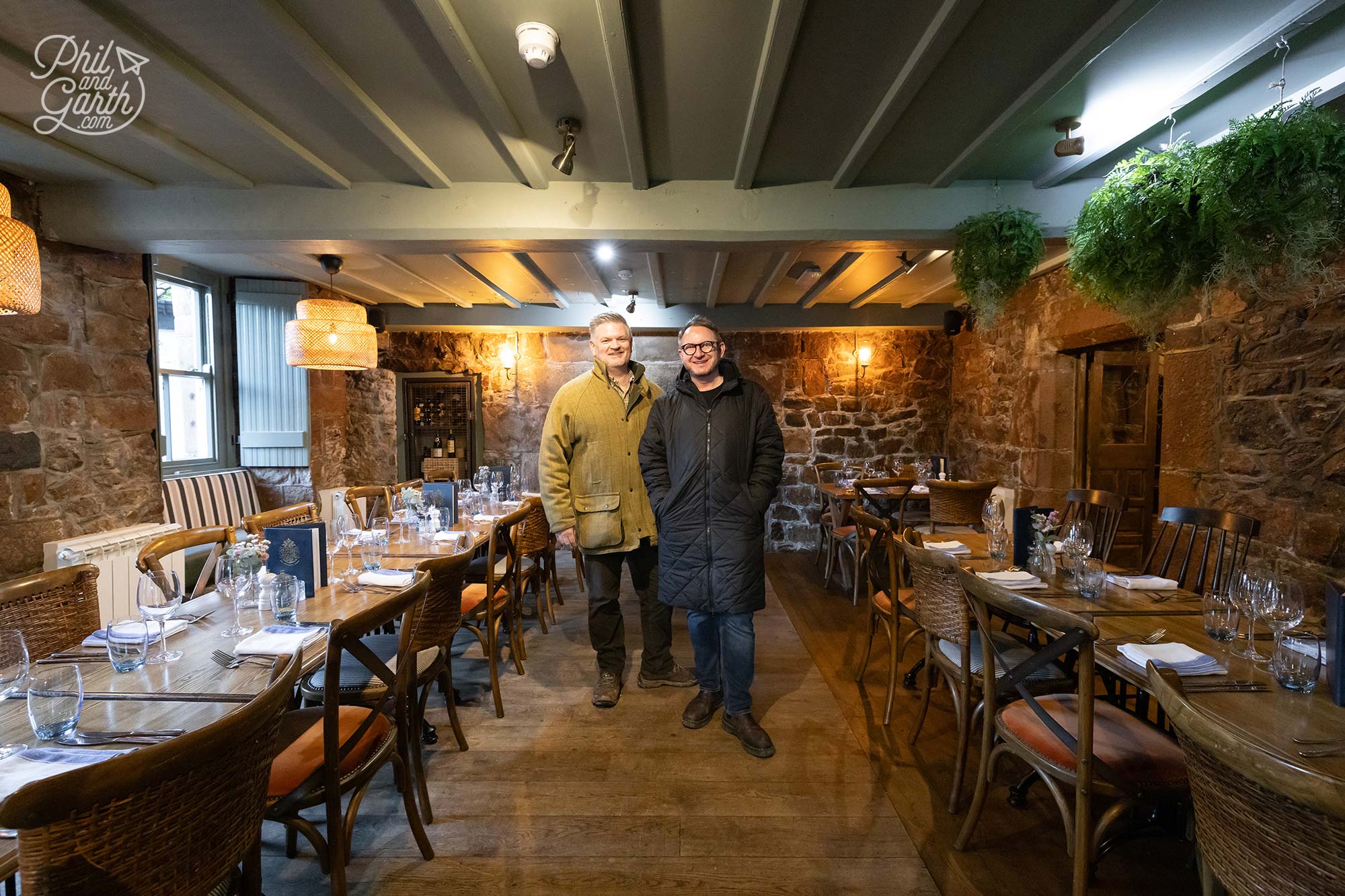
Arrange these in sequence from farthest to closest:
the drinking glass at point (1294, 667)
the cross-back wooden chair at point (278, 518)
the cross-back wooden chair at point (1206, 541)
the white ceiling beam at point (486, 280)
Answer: the white ceiling beam at point (486, 280) < the cross-back wooden chair at point (278, 518) < the cross-back wooden chair at point (1206, 541) < the drinking glass at point (1294, 667)

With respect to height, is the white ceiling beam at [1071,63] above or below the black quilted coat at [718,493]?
above

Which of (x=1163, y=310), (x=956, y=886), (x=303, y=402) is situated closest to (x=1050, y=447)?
(x=1163, y=310)

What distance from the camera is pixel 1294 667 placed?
1439 millimetres

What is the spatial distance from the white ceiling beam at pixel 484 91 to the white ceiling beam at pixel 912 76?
1.62 m

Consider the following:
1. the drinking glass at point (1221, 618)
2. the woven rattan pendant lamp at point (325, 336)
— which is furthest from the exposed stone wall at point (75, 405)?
the drinking glass at point (1221, 618)

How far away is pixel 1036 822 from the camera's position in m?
2.08

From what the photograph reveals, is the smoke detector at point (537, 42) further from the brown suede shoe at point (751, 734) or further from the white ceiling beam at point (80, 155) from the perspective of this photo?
the brown suede shoe at point (751, 734)

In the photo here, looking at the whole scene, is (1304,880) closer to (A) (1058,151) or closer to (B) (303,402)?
(A) (1058,151)

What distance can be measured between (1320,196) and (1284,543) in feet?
5.30

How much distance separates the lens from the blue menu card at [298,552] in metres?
2.17

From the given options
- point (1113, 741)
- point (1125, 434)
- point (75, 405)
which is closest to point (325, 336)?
point (75, 405)

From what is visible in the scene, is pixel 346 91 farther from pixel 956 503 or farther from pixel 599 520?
pixel 956 503

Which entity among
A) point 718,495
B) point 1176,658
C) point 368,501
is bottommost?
point 368,501

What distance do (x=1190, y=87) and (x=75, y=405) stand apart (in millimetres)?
5916
